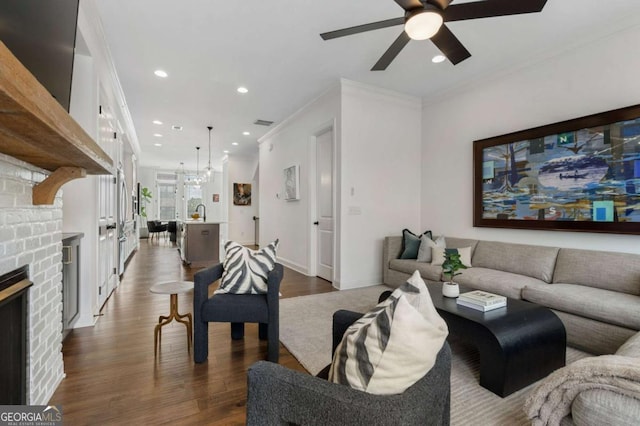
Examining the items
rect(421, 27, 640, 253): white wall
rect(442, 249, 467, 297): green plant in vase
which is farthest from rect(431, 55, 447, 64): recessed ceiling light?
rect(442, 249, 467, 297): green plant in vase

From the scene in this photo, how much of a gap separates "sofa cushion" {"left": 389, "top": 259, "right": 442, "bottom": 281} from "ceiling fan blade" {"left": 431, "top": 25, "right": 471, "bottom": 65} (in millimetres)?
2229

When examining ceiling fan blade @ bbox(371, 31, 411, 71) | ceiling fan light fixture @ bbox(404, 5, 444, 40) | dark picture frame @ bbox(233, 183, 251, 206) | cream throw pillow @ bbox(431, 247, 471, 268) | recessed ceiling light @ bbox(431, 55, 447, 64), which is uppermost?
recessed ceiling light @ bbox(431, 55, 447, 64)

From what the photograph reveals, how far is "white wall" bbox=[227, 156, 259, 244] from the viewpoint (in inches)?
373

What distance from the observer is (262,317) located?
2100 millimetres

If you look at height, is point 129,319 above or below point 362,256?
below

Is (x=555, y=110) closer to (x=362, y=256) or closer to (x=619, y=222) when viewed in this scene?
(x=619, y=222)

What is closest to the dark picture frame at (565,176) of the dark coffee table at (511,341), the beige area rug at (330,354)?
the beige area rug at (330,354)

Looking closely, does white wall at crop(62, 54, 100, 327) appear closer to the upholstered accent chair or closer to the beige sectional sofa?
the upholstered accent chair

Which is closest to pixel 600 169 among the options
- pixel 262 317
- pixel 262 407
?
pixel 262 317

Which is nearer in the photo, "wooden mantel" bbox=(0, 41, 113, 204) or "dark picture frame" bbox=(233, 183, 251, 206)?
"wooden mantel" bbox=(0, 41, 113, 204)

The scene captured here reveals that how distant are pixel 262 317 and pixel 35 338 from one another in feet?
4.01

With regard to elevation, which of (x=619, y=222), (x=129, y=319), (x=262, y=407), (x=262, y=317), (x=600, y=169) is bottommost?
(x=129, y=319)

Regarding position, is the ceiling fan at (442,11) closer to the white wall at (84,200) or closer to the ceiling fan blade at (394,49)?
the ceiling fan blade at (394,49)

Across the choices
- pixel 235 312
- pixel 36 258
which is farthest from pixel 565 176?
pixel 36 258
